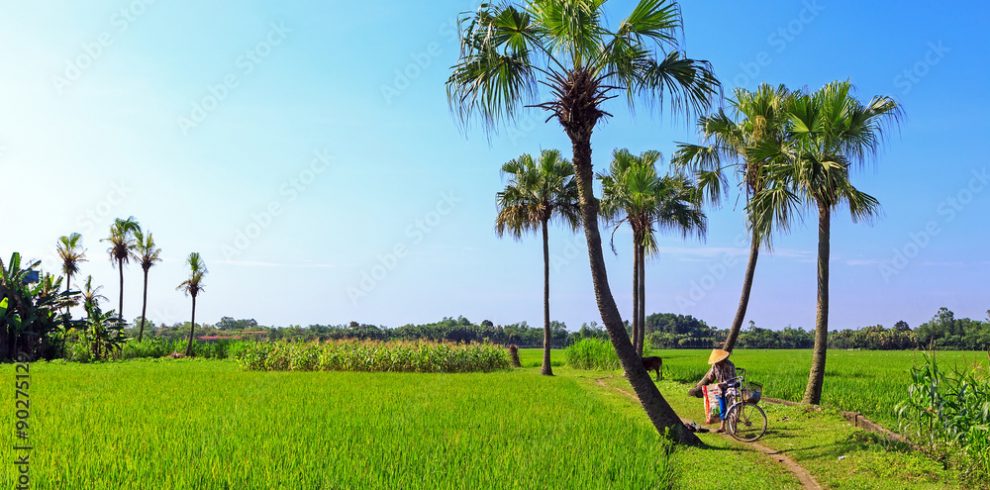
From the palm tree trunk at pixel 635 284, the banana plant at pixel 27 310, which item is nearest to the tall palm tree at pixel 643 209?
the palm tree trunk at pixel 635 284

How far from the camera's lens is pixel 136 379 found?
22656mm

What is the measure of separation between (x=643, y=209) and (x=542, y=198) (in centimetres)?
454

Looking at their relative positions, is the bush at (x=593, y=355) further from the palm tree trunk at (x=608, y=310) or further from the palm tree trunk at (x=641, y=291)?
the palm tree trunk at (x=608, y=310)

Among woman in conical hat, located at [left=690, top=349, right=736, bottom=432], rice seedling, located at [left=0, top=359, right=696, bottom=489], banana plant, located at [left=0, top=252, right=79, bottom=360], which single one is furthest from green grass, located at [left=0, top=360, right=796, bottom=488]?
banana plant, located at [left=0, top=252, right=79, bottom=360]

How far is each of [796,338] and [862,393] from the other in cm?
7912

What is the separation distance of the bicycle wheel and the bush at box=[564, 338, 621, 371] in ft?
56.9

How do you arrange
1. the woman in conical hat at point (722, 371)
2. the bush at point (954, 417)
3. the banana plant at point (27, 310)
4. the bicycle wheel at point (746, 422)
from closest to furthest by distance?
the bush at point (954, 417), the bicycle wheel at point (746, 422), the woman in conical hat at point (722, 371), the banana plant at point (27, 310)

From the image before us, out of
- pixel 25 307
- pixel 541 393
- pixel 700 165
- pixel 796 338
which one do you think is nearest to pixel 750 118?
Answer: pixel 700 165

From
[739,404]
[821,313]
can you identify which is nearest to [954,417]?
[739,404]

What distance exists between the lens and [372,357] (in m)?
29.4

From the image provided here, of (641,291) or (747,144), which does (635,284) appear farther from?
(747,144)

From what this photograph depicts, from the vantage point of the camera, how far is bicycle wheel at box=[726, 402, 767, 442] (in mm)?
11734

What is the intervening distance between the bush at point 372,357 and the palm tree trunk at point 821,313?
54.0 feet

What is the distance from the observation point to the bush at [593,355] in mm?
31281
